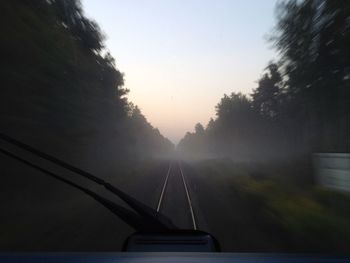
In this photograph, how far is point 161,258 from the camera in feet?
7.95

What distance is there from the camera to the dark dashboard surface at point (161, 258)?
2.40 metres

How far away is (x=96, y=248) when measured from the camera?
34.7 feet

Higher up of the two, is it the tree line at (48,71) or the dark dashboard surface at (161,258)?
the tree line at (48,71)

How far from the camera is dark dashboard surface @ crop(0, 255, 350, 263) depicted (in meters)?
2.40

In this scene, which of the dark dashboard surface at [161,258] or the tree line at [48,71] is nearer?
the dark dashboard surface at [161,258]

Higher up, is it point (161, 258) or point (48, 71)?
point (48, 71)

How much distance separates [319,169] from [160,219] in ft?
72.3

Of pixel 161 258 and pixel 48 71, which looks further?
pixel 48 71

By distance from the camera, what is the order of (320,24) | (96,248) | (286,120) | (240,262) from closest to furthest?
(240,262) → (96,248) → (320,24) → (286,120)

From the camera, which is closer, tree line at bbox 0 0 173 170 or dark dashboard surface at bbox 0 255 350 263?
dark dashboard surface at bbox 0 255 350 263

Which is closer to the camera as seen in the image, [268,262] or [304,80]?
[268,262]

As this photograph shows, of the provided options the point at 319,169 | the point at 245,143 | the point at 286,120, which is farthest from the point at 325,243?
the point at 245,143

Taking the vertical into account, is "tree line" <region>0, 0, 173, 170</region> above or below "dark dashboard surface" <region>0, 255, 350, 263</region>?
above

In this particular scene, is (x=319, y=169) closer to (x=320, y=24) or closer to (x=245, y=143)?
(x=320, y=24)
